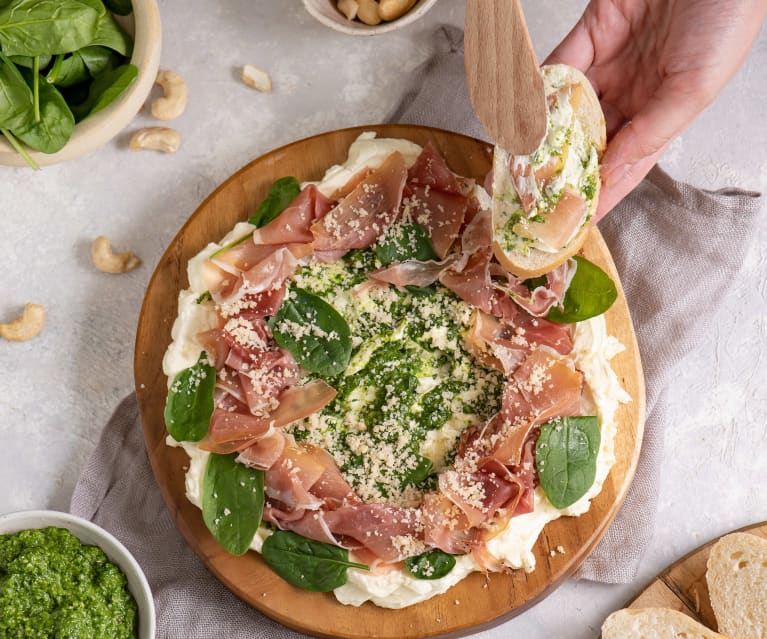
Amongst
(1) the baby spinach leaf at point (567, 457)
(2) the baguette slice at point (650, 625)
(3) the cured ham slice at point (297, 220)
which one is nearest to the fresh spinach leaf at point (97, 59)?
(3) the cured ham slice at point (297, 220)

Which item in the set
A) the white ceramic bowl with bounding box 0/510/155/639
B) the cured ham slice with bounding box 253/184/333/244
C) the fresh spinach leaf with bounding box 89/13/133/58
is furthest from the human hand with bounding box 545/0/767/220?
the white ceramic bowl with bounding box 0/510/155/639

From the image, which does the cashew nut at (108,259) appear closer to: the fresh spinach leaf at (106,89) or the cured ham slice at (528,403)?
the fresh spinach leaf at (106,89)

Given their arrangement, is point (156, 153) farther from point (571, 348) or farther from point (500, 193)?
point (571, 348)

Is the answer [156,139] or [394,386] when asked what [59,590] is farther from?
[156,139]

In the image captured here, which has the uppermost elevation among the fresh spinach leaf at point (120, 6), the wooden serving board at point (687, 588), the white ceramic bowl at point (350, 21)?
the white ceramic bowl at point (350, 21)

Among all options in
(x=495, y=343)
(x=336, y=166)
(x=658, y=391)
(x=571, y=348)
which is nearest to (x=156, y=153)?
(x=336, y=166)

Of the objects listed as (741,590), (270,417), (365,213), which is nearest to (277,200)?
(365,213)

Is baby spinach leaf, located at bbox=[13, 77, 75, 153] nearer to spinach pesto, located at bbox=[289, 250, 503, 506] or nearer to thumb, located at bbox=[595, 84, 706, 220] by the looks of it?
spinach pesto, located at bbox=[289, 250, 503, 506]
